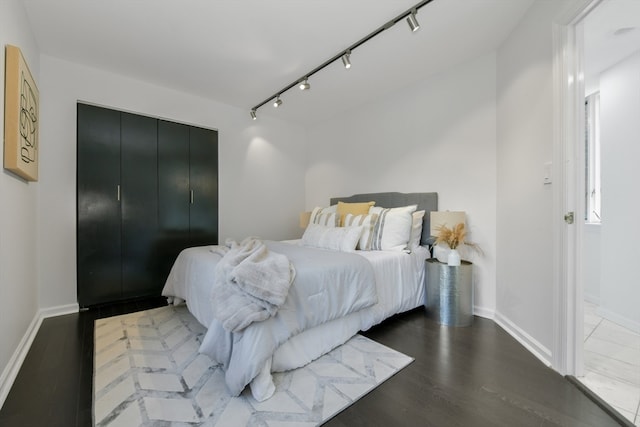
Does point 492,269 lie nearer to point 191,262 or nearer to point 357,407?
point 357,407

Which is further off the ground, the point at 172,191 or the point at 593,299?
the point at 172,191

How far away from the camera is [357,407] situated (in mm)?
1388

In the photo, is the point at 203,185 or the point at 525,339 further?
the point at 203,185

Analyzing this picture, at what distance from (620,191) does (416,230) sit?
1.74 m

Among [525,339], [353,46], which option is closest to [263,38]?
[353,46]

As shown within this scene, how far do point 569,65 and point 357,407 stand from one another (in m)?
2.34

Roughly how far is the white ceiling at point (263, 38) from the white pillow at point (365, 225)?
160cm

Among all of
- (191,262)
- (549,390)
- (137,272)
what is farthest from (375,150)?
(137,272)

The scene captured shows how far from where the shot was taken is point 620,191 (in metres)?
2.38

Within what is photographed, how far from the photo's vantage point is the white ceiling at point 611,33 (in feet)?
6.17

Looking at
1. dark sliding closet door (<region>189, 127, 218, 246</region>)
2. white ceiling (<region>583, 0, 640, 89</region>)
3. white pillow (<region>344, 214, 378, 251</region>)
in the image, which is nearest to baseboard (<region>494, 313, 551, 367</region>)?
white pillow (<region>344, 214, 378, 251</region>)

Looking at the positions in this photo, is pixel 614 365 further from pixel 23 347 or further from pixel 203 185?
pixel 203 185

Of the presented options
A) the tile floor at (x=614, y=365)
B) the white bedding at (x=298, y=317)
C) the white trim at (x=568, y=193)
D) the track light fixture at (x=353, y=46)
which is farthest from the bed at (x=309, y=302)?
the track light fixture at (x=353, y=46)

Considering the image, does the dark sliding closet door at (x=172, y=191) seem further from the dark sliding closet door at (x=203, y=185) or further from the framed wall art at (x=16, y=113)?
the framed wall art at (x=16, y=113)
